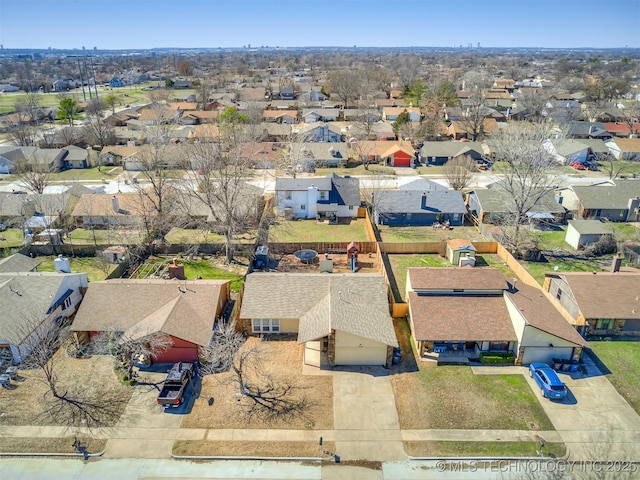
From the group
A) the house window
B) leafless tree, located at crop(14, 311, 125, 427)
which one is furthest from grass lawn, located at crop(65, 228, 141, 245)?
the house window

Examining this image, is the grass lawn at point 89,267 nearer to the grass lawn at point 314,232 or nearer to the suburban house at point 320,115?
the grass lawn at point 314,232

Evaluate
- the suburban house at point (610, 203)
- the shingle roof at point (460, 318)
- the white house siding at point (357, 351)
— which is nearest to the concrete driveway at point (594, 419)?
the shingle roof at point (460, 318)

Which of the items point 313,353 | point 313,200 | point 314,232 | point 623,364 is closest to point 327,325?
point 313,353

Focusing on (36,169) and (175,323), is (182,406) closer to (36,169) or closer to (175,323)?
(175,323)

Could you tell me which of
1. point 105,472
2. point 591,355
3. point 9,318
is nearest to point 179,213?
point 9,318

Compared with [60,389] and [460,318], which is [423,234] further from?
[60,389]

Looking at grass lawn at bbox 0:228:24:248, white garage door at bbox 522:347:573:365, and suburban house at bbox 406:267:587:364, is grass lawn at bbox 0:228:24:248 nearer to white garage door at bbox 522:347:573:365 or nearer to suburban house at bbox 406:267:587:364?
suburban house at bbox 406:267:587:364
